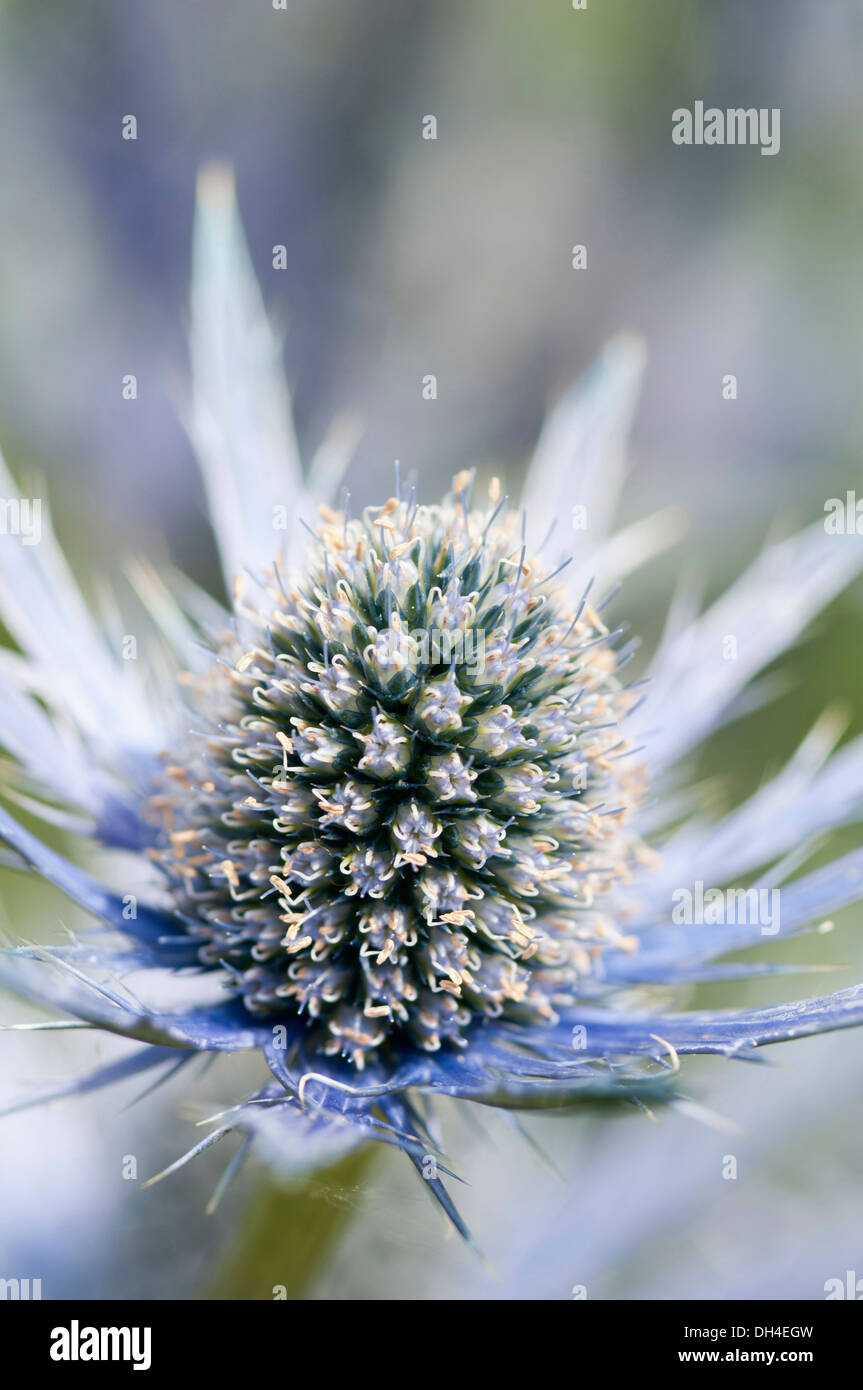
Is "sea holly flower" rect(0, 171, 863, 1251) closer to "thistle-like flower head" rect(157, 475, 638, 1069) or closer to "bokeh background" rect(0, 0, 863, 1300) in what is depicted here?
"thistle-like flower head" rect(157, 475, 638, 1069)

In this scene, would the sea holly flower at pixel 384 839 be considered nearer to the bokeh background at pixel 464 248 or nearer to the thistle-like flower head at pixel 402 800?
the thistle-like flower head at pixel 402 800

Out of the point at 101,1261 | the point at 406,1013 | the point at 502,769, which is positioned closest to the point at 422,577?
the point at 502,769

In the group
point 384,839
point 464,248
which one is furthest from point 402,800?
point 464,248

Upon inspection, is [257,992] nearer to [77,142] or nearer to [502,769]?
[502,769]

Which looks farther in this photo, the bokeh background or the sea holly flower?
the bokeh background

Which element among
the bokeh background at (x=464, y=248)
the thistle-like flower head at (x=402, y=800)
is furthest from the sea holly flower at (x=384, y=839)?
the bokeh background at (x=464, y=248)

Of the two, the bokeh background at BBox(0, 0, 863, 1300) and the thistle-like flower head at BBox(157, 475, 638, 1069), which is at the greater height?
the bokeh background at BBox(0, 0, 863, 1300)

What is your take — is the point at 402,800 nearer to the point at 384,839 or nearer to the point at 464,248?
the point at 384,839

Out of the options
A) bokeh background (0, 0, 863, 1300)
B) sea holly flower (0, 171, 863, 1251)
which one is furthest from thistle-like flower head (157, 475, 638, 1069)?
bokeh background (0, 0, 863, 1300)
